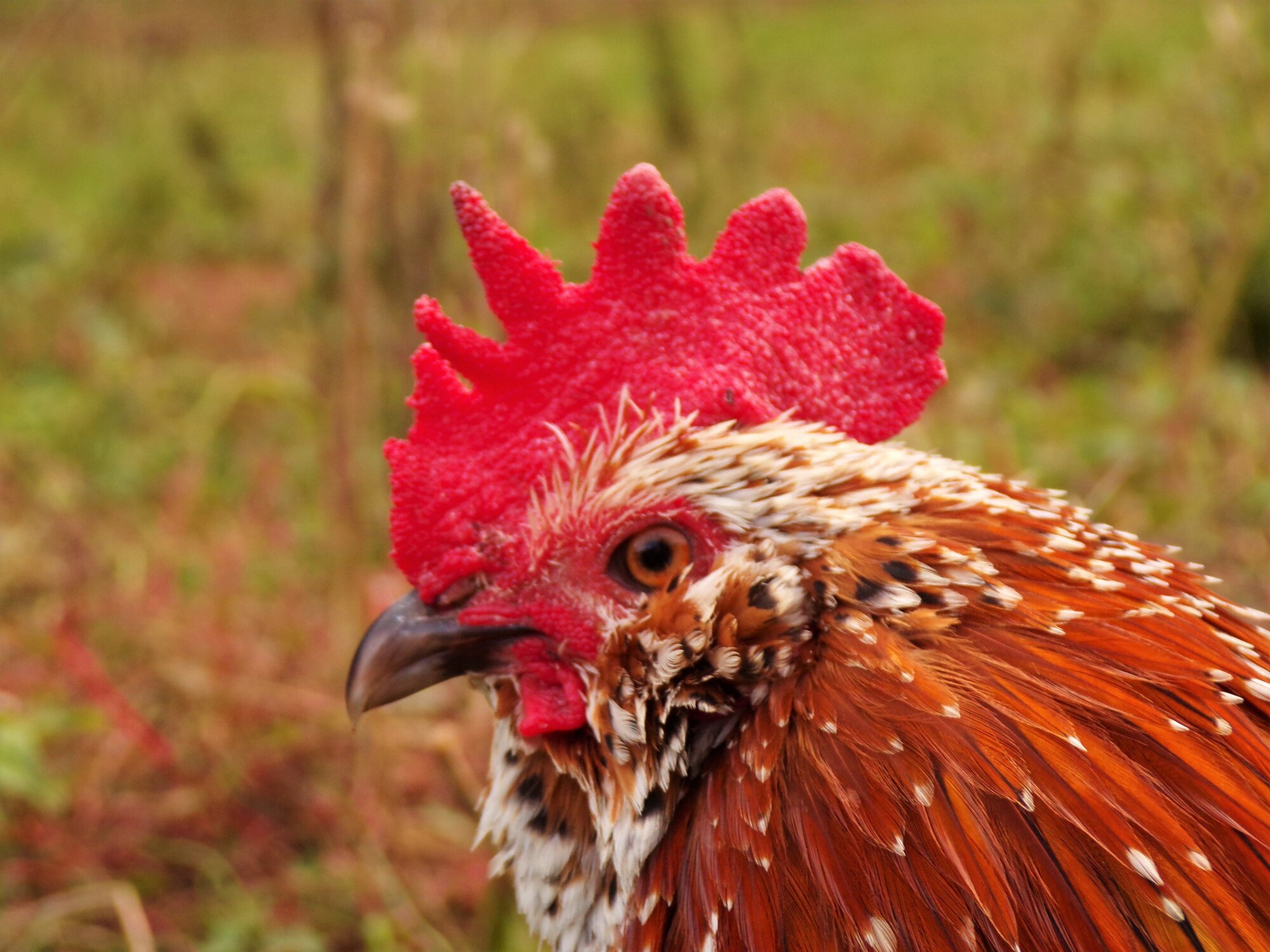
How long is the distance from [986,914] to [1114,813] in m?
0.21

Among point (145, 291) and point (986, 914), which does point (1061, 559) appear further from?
point (145, 291)

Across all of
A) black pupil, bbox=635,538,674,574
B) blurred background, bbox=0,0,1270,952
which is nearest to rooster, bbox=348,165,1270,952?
black pupil, bbox=635,538,674,574

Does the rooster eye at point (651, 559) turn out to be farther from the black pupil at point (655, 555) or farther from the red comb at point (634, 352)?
the red comb at point (634, 352)

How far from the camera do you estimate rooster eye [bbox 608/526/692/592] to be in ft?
5.12

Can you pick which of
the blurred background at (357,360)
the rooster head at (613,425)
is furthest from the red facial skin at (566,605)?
the blurred background at (357,360)

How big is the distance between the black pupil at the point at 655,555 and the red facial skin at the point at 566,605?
0.03 m

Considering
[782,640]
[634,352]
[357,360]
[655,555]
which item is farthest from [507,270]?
[357,360]

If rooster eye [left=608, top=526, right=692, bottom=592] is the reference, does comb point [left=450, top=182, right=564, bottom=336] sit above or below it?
above

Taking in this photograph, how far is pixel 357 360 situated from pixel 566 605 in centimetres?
207

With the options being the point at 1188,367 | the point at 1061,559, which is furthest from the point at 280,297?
the point at 1061,559

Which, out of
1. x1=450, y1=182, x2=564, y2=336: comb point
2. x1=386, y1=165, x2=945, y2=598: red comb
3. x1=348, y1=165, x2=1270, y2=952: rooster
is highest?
x1=450, y1=182, x2=564, y2=336: comb point

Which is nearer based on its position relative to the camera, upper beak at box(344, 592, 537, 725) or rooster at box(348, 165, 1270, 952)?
rooster at box(348, 165, 1270, 952)

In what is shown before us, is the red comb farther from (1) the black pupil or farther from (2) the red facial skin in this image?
(1) the black pupil

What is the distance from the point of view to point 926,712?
4.46 ft
